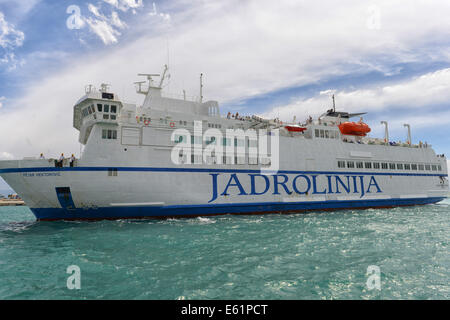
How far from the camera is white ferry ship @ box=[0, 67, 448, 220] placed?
14.7 m

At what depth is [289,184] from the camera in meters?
19.9

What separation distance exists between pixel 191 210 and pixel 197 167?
2.98 m

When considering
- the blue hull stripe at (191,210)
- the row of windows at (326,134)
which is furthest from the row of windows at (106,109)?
the row of windows at (326,134)

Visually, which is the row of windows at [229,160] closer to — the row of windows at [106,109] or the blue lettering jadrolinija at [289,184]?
the blue lettering jadrolinija at [289,184]

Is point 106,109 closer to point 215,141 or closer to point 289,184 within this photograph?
point 215,141

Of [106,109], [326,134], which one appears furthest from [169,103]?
[326,134]

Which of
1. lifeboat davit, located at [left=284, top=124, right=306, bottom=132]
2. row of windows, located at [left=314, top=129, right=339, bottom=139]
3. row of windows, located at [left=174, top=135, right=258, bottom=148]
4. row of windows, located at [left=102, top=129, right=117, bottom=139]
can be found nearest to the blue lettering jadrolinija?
row of windows, located at [left=174, top=135, right=258, bottom=148]

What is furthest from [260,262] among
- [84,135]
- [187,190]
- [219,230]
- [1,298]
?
[84,135]

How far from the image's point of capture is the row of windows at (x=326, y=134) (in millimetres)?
22156

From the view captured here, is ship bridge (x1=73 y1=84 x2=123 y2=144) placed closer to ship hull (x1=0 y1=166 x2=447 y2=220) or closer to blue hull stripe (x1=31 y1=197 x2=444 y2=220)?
ship hull (x1=0 y1=166 x2=447 y2=220)

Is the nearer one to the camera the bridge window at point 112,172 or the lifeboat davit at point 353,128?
the bridge window at point 112,172

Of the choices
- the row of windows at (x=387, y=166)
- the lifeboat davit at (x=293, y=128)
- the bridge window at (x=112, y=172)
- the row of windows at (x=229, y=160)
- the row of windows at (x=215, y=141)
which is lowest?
the bridge window at (x=112, y=172)

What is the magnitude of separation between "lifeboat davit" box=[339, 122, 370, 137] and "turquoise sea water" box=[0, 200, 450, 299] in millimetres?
13538

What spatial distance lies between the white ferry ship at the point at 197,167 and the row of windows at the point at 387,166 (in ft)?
0.41
